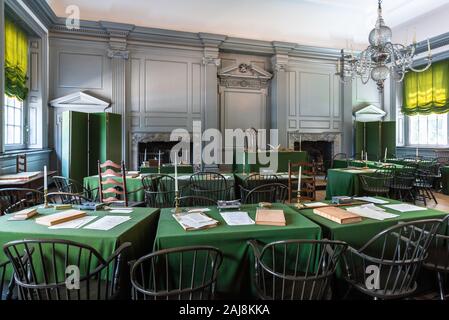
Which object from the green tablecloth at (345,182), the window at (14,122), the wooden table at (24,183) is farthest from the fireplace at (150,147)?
the green tablecloth at (345,182)

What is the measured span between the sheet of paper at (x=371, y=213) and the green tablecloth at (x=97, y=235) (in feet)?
5.67

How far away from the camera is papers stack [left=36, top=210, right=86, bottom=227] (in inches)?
75.8

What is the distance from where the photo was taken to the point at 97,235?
5.64 feet

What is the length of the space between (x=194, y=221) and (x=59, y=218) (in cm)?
98

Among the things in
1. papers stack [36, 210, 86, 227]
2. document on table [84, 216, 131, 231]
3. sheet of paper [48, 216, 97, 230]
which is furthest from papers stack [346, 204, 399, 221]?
papers stack [36, 210, 86, 227]

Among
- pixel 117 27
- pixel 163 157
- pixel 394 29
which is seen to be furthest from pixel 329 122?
pixel 117 27

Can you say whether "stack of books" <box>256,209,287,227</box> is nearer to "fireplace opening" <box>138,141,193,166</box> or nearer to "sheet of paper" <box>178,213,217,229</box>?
"sheet of paper" <box>178,213,217,229</box>

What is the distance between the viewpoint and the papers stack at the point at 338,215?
203 centimetres

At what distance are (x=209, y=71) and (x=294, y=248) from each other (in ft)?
21.6

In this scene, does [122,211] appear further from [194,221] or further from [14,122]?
[14,122]

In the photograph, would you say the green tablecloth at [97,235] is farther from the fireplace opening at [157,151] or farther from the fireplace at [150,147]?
the fireplace opening at [157,151]

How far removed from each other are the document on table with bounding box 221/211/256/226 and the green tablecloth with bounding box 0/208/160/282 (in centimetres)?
63

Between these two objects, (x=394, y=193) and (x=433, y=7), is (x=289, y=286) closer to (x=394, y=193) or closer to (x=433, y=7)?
(x=394, y=193)
